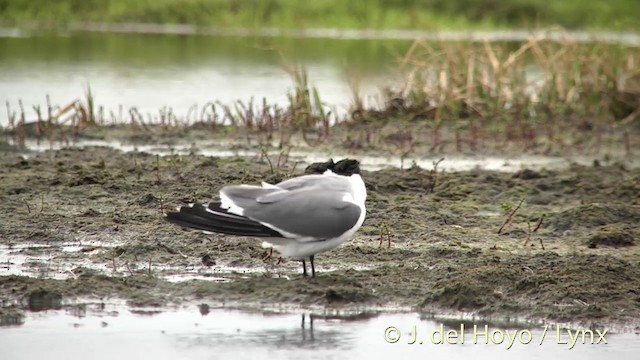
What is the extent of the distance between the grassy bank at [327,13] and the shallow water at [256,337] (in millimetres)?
23575

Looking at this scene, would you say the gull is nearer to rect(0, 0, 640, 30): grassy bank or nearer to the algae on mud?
the algae on mud

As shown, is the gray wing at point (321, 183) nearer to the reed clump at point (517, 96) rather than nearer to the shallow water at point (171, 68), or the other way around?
the reed clump at point (517, 96)

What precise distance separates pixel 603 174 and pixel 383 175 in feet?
6.88

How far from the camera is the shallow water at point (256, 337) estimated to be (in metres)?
6.23

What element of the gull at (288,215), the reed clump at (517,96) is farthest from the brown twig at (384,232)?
the reed clump at (517,96)

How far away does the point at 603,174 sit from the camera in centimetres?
1127

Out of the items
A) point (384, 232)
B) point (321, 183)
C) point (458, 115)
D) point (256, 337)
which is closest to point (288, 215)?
point (321, 183)

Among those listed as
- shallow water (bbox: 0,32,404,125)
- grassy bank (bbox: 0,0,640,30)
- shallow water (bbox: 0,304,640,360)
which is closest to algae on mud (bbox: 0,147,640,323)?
shallow water (bbox: 0,304,640,360)

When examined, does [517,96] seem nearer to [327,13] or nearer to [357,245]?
[357,245]

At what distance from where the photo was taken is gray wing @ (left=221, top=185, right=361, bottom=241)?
7.17 meters

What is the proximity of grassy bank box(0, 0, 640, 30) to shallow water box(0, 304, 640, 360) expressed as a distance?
928 inches

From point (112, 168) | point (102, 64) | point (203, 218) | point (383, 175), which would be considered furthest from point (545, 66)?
point (102, 64)

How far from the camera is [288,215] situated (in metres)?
7.20

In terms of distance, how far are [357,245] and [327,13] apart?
2445 centimetres
